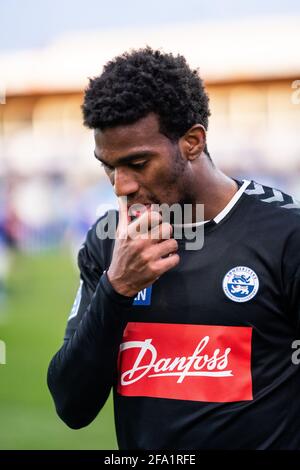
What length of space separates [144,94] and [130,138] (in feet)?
0.45

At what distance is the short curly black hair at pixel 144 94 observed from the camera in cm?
205

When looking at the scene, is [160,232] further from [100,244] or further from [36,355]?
[36,355]

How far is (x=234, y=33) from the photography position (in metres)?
16.7

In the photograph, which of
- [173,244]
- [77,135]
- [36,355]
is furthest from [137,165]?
[77,135]

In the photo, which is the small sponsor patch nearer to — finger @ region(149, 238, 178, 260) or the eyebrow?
finger @ region(149, 238, 178, 260)

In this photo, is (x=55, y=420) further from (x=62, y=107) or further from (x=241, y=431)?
(x=62, y=107)

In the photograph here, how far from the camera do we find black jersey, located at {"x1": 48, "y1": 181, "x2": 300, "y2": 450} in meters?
2.02

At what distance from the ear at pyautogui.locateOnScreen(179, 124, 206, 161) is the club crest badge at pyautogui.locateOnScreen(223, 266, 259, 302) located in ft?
1.21

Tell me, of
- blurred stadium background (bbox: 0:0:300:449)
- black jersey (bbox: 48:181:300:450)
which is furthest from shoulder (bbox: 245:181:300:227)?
blurred stadium background (bbox: 0:0:300:449)

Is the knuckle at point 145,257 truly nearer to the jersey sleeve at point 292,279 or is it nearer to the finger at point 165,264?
the finger at point 165,264

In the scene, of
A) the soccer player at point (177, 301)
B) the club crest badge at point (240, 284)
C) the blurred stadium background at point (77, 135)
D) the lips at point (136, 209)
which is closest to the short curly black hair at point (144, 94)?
the soccer player at point (177, 301)

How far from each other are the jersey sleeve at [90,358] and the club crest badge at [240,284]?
288 mm

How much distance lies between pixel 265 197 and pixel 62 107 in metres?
15.5

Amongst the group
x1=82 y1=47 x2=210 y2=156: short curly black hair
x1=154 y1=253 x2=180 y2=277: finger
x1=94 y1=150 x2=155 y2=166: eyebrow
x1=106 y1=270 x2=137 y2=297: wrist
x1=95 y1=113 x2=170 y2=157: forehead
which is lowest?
x1=106 y1=270 x2=137 y2=297: wrist
